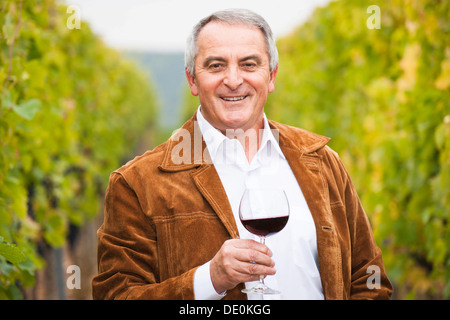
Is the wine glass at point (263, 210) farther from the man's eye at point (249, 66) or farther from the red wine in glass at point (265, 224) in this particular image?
the man's eye at point (249, 66)

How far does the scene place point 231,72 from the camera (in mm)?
2102

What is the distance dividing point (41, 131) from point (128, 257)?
1.93 metres

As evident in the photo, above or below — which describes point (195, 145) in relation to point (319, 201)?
above

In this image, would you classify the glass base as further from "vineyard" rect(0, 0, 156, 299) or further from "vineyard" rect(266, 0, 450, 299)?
"vineyard" rect(266, 0, 450, 299)

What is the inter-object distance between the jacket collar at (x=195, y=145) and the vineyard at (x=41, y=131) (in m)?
0.72

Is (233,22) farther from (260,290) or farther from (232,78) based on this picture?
(260,290)

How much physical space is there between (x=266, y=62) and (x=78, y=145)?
563 centimetres

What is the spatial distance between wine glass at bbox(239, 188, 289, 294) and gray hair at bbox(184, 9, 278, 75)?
0.58m

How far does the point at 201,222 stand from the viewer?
208cm

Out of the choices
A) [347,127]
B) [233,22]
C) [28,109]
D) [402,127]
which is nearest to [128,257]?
[233,22]

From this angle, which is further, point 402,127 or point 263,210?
point 402,127

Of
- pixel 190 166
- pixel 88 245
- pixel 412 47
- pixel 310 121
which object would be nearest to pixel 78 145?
pixel 88 245

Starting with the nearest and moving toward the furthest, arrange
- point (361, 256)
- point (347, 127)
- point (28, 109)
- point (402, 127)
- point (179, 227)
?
1. point (179, 227)
2. point (361, 256)
3. point (28, 109)
4. point (402, 127)
5. point (347, 127)

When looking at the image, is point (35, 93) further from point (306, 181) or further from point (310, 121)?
point (310, 121)
